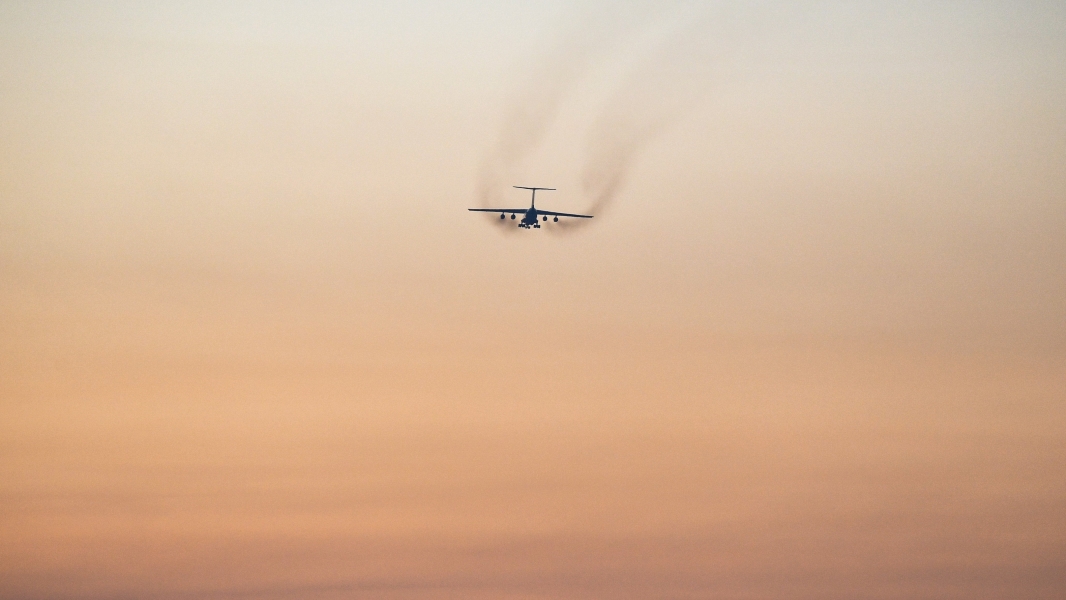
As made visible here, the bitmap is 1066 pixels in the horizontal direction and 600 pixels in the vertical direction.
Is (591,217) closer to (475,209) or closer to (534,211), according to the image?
(534,211)

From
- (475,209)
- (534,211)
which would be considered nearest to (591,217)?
(534,211)
